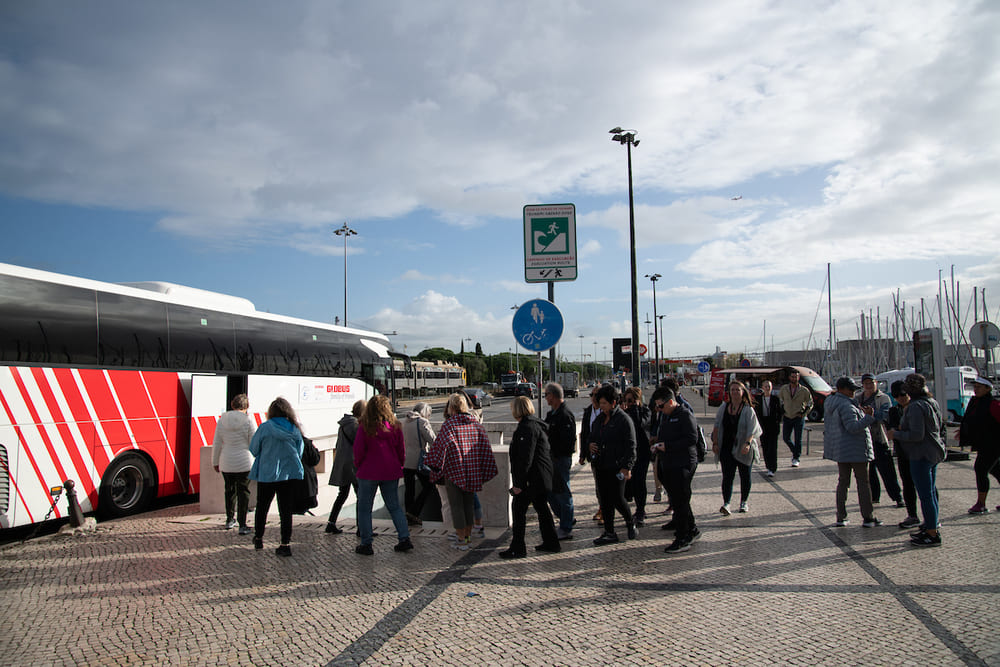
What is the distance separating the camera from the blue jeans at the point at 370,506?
6.72 m

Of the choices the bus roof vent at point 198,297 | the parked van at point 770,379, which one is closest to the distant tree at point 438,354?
the parked van at point 770,379

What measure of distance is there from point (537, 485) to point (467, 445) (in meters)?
0.85

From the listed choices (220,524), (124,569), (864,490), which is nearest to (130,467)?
(220,524)

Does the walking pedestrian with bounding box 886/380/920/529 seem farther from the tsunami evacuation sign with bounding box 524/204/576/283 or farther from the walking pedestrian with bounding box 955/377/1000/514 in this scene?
the tsunami evacuation sign with bounding box 524/204/576/283

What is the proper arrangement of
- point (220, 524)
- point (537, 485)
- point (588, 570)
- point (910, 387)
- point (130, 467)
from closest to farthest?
point (588, 570), point (537, 485), point (910, 387), point (220, 524), point (130, 467)

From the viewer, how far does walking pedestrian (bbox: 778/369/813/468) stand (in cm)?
1288

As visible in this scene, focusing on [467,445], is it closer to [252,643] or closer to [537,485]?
[537,485]

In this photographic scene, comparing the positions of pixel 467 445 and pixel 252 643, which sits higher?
pixel 467 445

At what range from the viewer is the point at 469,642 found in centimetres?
432

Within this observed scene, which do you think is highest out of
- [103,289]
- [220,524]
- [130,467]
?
[103,289]

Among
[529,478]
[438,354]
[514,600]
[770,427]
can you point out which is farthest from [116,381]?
[438,354]

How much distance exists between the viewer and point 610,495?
6.94 metres

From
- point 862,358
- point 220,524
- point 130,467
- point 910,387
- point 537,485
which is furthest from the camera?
point 862,358

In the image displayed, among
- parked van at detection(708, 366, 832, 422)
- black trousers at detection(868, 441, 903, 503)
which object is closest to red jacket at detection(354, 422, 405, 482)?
black trousers at detection(868, 441, 903, 503)
